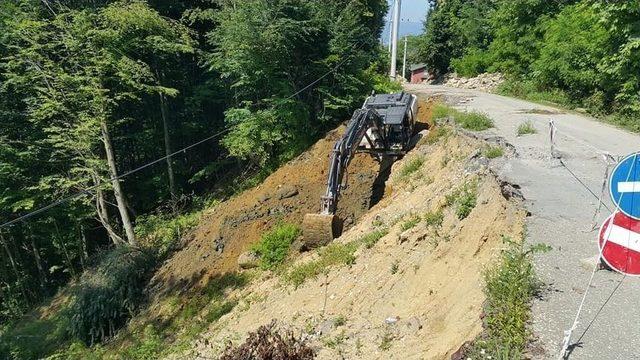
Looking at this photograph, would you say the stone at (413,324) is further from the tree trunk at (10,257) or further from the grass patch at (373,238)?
the tree trunk at (10,257)

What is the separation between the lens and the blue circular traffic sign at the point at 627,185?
3686 mm

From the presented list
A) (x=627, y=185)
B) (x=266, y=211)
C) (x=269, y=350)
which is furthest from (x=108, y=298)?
(x=627, y=185)

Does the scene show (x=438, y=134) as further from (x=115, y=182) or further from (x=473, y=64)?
(x=473, y=64)

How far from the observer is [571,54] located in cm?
1762

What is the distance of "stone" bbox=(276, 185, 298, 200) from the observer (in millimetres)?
14016

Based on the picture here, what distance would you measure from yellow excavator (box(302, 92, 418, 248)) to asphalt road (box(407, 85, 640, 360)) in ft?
8.16

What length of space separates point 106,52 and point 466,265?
1370cm

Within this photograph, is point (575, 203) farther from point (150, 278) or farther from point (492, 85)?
point (492, 85)

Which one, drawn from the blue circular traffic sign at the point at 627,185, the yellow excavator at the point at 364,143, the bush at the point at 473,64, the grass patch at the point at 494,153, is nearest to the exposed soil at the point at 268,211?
the yellow excavator at the point at 364,143

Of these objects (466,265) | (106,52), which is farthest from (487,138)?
(106,52)

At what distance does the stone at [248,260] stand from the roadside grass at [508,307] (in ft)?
25.4

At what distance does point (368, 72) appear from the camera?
1698 centimetres

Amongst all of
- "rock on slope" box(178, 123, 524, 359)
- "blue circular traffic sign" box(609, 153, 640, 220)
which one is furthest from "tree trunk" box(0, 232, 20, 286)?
"blue circular traffic sign" box(609, 153, 640, 220)

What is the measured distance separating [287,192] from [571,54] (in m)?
12.4
